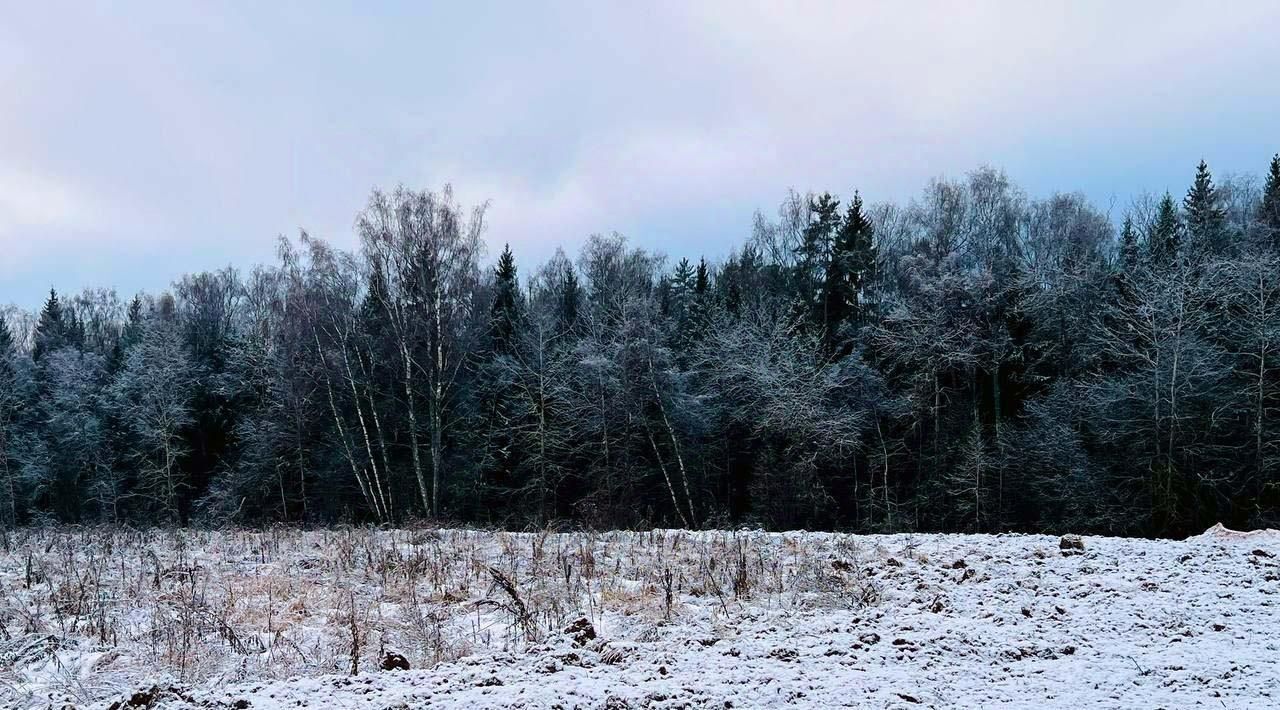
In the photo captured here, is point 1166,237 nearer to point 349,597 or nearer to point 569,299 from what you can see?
point 569,299

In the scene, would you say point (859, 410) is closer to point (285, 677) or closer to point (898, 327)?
Result: point (898, 327)

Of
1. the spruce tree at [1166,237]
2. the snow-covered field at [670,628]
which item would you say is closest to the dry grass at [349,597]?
the snow-covered field at [670,628]

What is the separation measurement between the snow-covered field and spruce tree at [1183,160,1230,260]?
80.2ft

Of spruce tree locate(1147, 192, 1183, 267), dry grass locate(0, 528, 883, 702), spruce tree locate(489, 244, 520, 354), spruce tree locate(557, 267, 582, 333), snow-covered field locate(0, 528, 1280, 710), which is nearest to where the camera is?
snow-covered field locate(0, 528, 1280, 710)

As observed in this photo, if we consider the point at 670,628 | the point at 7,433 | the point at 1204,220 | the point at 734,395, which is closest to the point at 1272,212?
the point at 1204,220

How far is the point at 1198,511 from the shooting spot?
22812 mm

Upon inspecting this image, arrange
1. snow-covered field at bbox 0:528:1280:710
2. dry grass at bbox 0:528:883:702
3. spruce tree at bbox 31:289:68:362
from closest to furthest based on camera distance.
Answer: snow-covered field at bbox 0:528:1280:710
dry grass at bbox 0:528:883:702
spruce tree at bbox 31:289:68:362

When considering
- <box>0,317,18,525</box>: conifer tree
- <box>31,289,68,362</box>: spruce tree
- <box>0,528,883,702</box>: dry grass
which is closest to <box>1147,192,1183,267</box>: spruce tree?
<box>0,528,883,702</box>: dry grass

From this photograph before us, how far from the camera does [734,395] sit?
31.5 m

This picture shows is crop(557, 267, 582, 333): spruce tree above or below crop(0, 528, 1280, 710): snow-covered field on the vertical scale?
above

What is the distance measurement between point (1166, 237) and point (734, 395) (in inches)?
737

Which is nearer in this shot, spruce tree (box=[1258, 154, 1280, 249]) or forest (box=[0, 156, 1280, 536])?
forest (box=[0, 156, 1280, 536])

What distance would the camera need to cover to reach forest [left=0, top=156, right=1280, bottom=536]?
79.7ft

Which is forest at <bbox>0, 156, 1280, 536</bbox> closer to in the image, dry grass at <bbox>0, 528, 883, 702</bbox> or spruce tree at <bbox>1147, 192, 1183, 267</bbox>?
spruce tree at <bbox>1147, 192, 1183, 267</bbox>
